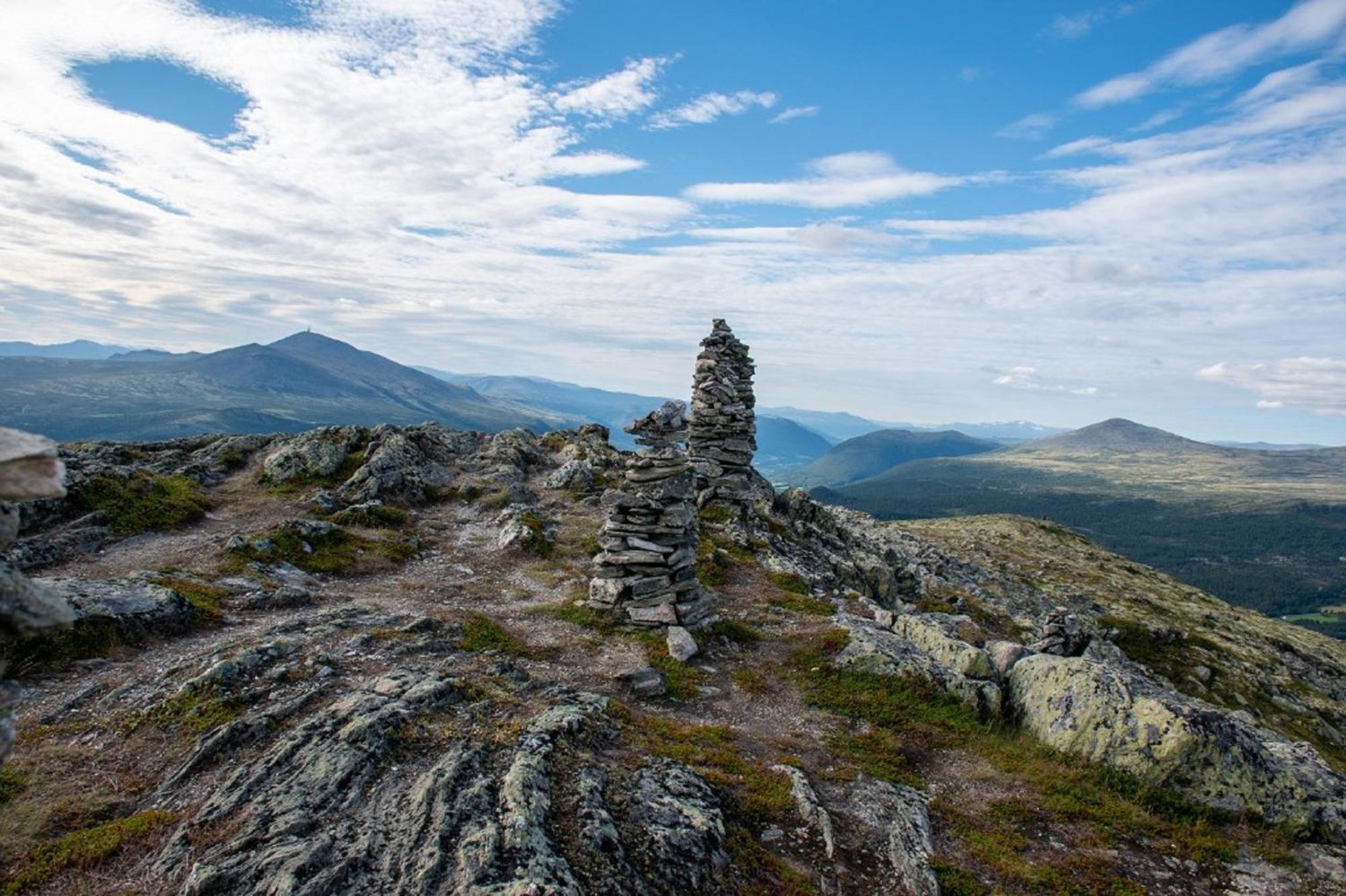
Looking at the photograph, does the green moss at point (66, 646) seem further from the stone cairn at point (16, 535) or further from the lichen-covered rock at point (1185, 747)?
the lichen-covered rock at point (1185, 747)

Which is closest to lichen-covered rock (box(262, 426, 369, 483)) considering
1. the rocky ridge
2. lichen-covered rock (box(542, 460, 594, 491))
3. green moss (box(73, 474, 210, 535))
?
green moss (box(73, 474, 210, 535))

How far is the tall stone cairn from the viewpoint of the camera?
1132 inches

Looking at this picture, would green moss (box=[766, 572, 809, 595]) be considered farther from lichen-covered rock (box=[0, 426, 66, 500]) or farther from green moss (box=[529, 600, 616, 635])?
lichen-covered rock (box=[0, 426, 66, 500])

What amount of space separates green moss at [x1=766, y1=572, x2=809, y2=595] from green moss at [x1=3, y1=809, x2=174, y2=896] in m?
28.1

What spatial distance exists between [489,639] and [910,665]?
15.7 m

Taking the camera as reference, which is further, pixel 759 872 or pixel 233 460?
pixel 233 460

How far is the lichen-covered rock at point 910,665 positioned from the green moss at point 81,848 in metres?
20.8

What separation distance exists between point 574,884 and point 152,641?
1837 cm

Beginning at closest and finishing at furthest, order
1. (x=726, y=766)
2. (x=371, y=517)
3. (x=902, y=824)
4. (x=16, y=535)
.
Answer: (x=16, y=535) → (x=902, y=824) → (x=726, y=766) → (x=371, y=517)

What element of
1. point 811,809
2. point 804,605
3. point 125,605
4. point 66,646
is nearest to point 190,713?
point 66,646

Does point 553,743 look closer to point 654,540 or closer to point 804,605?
point 654,540

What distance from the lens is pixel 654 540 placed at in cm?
3008

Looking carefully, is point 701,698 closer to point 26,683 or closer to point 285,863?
point 285,863

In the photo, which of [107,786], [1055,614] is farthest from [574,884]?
[1055,614]
